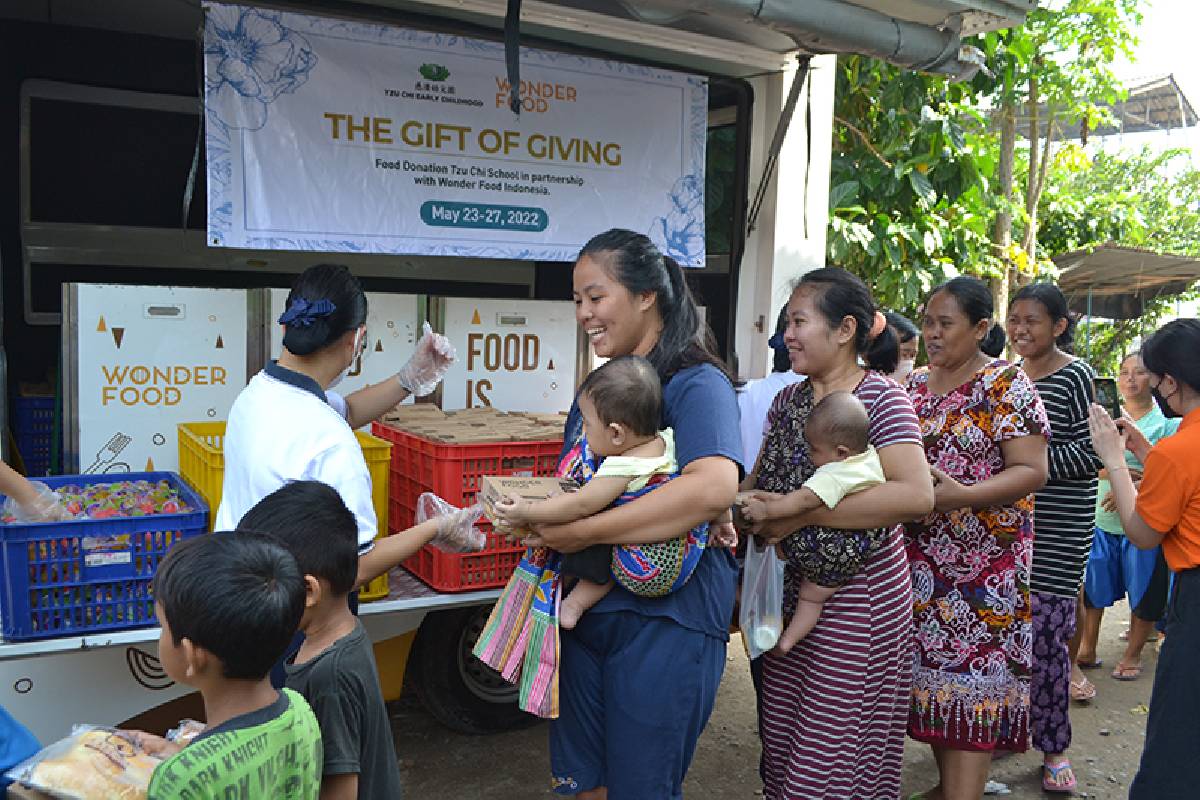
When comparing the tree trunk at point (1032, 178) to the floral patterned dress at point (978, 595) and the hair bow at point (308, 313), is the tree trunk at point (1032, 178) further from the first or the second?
the hair bow at point (308, 313)

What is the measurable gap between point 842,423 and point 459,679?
234cm

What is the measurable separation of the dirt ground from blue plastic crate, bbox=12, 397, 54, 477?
208 cm

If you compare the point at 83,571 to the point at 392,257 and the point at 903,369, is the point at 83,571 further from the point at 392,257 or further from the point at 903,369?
the point at 903,369

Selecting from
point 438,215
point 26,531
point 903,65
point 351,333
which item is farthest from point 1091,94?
point 26,531

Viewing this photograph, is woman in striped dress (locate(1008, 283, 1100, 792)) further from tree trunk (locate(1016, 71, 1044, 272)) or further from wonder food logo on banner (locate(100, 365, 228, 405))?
tree trunk (locate(1016, 71, 1044, 272))

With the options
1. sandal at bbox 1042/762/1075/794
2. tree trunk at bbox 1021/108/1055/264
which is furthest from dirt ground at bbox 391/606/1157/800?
tree trunk at bbox 1021/108/1055/264

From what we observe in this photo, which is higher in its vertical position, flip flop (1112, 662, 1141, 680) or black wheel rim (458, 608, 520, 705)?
black wheel rim (458, 608, 520, 705)

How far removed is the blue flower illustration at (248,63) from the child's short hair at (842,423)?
8.87 ft

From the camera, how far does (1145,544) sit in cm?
301

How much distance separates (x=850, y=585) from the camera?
273cm

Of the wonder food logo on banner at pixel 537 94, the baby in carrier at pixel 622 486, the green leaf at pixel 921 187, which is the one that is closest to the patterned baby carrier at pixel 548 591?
the baby in carrier at pixel 622 486

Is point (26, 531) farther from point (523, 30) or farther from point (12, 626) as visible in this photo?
point (523, 30)

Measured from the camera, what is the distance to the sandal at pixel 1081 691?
205 inches

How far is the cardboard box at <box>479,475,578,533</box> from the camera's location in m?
2.36
